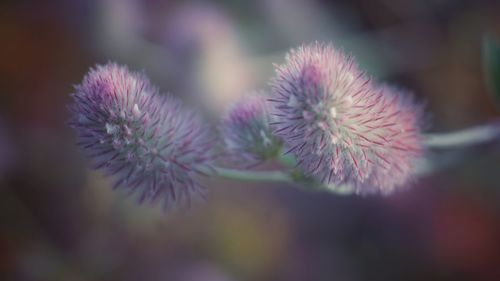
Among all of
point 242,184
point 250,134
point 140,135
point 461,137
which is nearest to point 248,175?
point 250,134

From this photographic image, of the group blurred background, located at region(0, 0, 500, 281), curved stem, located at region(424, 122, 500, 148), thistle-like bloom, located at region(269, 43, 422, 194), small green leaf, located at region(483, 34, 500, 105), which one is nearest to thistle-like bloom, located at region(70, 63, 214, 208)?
thistle-like bloom, located at region(269, 43, 422, 194)

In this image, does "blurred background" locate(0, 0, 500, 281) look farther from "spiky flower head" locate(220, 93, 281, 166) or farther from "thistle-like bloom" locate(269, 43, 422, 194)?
"thistle-like bloom" locate(269, 43, 422, 194)

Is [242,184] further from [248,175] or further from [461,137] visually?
[248,175]

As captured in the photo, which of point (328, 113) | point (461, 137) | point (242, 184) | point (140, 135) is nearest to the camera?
point (328, 113)

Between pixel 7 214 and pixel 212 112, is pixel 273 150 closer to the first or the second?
pixel 212 112

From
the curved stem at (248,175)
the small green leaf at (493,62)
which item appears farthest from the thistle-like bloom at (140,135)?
the small green leaf at (493,62)

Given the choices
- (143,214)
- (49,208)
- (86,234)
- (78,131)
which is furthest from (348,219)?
(78,131)

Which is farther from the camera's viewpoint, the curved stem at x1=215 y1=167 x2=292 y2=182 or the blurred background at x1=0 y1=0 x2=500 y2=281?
the blurred background at x1=0 y1=0 x2=500 y2=281
